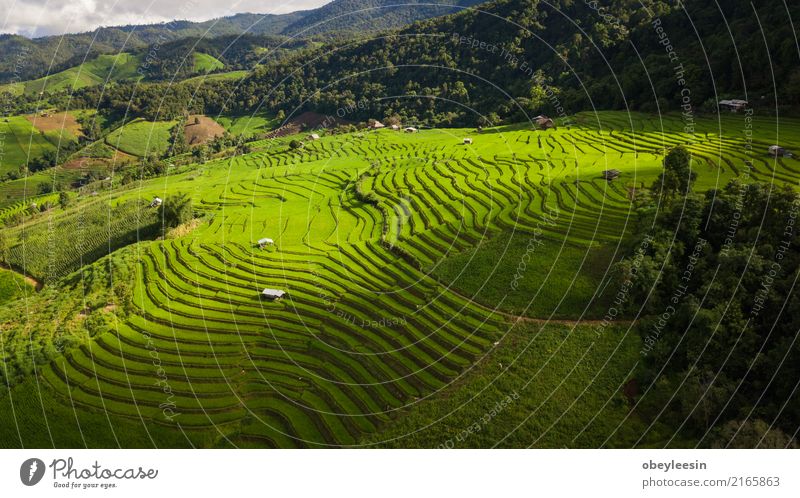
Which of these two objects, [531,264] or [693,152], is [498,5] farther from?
[531,264]

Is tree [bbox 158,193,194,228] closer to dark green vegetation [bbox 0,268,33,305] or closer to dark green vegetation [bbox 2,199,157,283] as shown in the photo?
dark green vegetation [bbox 2,199,157,283]

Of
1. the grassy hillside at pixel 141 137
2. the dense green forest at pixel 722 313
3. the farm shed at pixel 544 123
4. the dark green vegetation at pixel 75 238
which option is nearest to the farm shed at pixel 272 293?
the dark green vegetation at pixel 75 238

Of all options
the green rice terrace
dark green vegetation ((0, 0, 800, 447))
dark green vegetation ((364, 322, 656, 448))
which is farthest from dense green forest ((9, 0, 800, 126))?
dark green vegetation ((364, 322, 656, 448))

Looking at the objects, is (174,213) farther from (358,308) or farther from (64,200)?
(64,200)

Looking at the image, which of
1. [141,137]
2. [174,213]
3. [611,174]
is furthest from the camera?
[141,137]

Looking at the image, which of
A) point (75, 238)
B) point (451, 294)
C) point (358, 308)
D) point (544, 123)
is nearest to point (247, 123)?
point (75, 238)

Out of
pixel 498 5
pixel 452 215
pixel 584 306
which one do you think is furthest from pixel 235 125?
pixel 584 306
